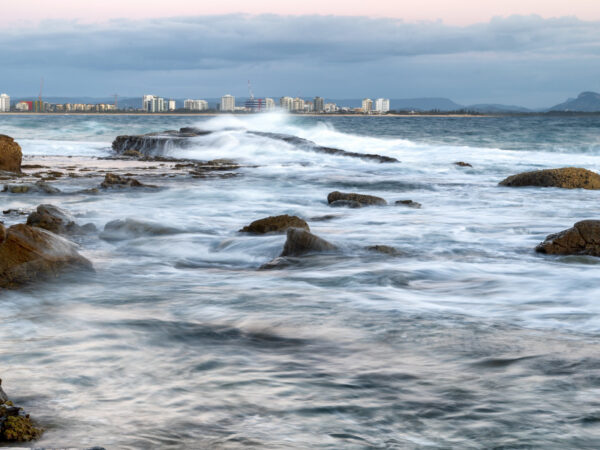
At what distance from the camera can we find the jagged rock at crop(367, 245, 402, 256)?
8.12 m

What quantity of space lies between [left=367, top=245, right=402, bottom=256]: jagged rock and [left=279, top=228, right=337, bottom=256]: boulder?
1.73 ft

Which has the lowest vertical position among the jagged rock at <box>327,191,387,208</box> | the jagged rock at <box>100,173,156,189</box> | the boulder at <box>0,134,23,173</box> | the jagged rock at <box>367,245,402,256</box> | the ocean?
the ocean

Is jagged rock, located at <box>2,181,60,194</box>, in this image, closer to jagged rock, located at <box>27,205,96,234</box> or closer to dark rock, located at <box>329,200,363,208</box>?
jagged rock, located at <box>27,205,96,234</box>

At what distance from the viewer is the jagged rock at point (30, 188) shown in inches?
537

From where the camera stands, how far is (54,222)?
9000 mm

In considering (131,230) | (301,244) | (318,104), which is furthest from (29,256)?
(318,104)

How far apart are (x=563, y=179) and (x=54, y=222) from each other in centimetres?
1181

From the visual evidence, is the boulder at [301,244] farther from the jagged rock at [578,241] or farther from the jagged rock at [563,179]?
the jagged rock at [563,179]

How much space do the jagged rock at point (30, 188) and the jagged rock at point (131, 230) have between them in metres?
5.02

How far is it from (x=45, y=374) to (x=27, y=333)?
0.98 m

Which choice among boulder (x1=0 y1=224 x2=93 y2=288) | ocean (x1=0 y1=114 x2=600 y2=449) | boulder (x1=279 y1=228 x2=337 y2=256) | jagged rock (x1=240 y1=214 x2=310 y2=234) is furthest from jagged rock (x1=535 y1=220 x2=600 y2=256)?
boulder (x1=0 y1=224 x2=93 y2=288)

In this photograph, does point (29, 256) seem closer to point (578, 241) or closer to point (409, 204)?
point (578, 241)

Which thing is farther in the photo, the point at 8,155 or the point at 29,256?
the point at 8,155

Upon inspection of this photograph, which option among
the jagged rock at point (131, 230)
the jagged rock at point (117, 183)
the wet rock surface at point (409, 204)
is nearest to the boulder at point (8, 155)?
the jagged rock at point (117, 183)
